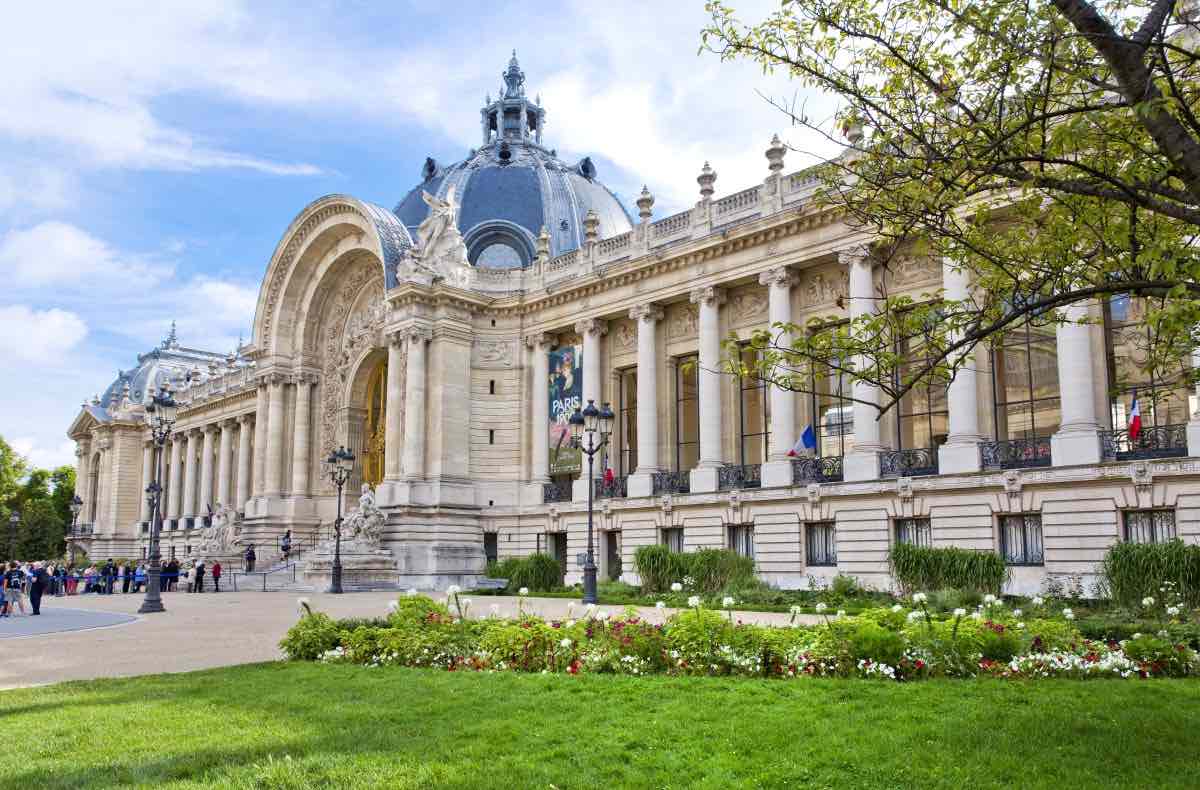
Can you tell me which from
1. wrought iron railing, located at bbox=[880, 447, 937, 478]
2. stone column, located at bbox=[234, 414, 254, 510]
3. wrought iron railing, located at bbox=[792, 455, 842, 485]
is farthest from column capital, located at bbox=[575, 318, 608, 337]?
stone column, located at bbox=[234, 414, 254, 510]

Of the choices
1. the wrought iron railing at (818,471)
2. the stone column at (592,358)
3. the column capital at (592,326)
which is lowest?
the wrought iron railing at (818,471)

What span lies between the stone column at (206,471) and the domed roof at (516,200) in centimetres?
2373

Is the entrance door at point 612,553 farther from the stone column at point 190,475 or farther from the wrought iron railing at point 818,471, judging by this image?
the stone column at point 190,475

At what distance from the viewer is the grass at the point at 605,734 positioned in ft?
21.1

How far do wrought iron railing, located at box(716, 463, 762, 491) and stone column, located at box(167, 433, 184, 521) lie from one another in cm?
4691

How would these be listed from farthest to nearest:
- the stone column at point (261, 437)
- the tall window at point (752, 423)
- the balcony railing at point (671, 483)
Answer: the stone column at point (261, 437) < the balcony railing at point (671, 483) < the tall window at point (752, 423)

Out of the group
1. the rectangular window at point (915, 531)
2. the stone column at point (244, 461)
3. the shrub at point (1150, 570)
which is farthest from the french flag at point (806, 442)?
the stone column at point (244, 461)

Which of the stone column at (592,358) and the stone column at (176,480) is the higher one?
the stone column at (592,358)

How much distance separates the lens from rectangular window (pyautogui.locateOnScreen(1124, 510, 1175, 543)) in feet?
71.3

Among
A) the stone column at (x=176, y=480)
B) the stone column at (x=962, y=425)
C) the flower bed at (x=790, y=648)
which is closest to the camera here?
the flower bed at (x=790, y=648)

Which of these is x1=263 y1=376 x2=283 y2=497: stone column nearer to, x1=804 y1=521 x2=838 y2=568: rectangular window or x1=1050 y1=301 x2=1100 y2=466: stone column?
x1=804 y1=521 x2=838 y2=568: rectangular window

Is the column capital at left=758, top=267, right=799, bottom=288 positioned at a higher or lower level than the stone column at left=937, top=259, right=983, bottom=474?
higher

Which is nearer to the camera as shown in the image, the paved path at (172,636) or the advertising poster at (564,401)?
the paved path at (172,636)

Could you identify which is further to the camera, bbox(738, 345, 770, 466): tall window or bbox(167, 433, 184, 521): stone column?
bbox(167, 433, 184, 521): stone column
